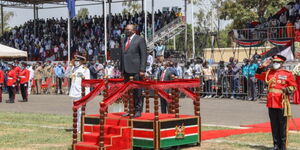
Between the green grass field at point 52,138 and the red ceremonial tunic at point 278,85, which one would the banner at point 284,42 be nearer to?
the green grass field at point 52,138

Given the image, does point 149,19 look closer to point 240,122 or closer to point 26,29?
point 26,29

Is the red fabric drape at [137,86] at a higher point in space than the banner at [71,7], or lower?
lower

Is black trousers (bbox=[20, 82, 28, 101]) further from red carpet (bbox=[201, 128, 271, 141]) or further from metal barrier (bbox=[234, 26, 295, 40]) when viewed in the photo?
red carpet (bbox=[201, 128, 271, 141])

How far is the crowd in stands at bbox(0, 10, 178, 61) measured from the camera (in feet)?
144

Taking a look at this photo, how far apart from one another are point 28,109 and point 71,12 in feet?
44.4

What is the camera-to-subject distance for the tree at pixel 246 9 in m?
49.0

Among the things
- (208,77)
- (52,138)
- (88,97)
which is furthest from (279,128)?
(208,77)

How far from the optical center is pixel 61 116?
19609 mm

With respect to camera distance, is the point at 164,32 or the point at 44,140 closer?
the point at 44,140

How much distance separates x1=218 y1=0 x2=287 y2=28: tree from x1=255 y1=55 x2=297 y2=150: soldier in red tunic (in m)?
37.5

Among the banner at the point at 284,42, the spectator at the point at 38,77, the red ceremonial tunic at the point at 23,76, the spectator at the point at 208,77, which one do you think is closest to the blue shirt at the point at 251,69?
the spectator at the point at 208,77

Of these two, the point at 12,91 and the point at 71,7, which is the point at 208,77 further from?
the point at 71,7

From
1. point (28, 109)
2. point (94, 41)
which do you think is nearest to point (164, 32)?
point (94, 41)

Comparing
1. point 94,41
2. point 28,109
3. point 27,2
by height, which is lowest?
point 28,109
